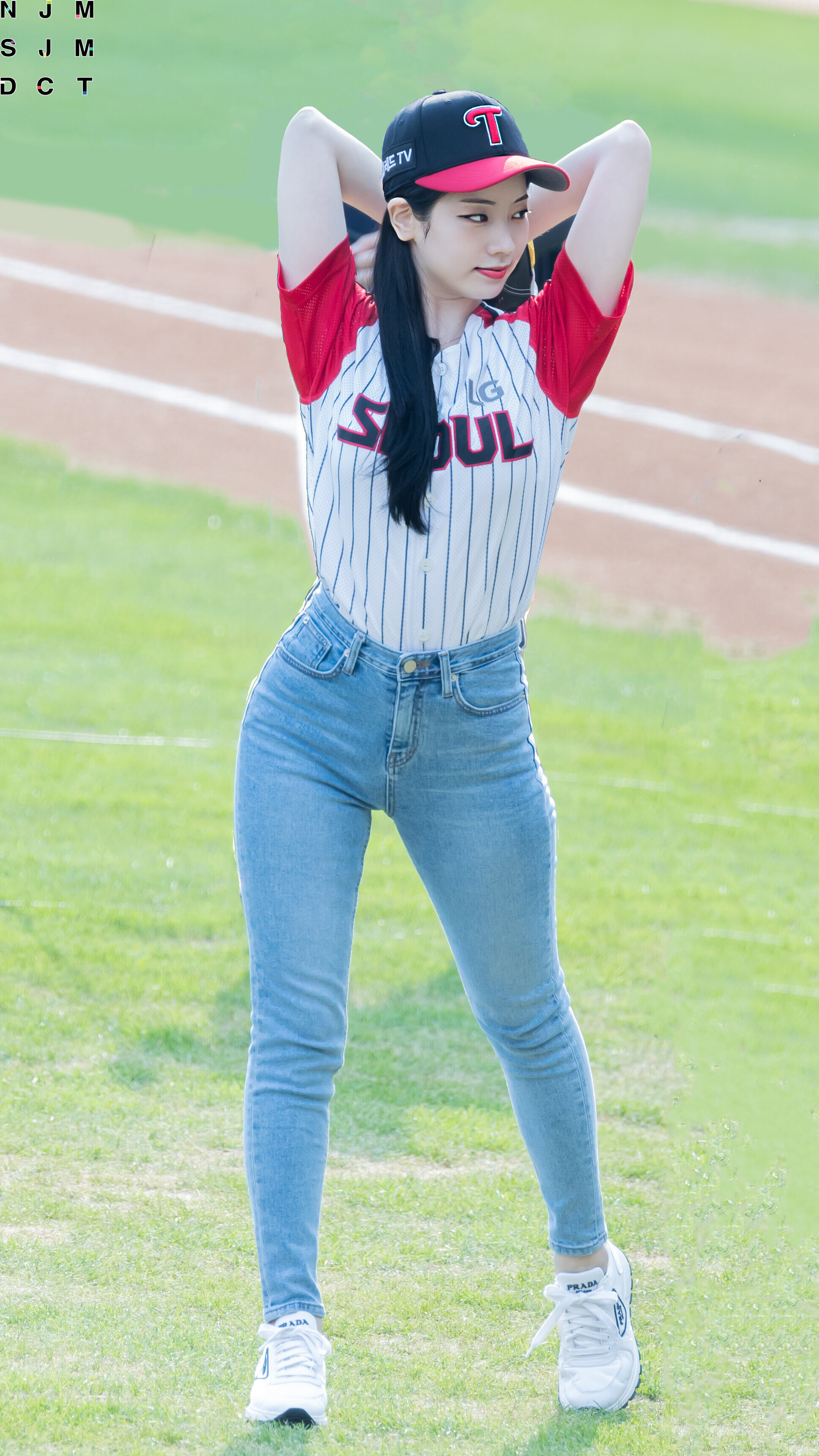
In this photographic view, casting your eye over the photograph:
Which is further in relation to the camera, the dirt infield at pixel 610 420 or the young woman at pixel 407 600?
the dirt infield at pixel 610 420

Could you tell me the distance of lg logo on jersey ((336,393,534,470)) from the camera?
2.26 meters

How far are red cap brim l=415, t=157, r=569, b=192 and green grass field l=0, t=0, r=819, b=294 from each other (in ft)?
11.4

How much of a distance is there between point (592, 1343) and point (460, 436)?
1.44 meters

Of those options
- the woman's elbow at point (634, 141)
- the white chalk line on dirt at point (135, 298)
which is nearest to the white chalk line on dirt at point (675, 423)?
the white chalk line on dirt at point (135, 298)

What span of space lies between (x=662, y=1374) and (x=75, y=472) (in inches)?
274

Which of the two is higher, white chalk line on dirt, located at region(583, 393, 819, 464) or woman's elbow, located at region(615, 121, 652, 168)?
woman's elbow, located at region(615, 121, 652, 168)

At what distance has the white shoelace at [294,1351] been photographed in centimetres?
223

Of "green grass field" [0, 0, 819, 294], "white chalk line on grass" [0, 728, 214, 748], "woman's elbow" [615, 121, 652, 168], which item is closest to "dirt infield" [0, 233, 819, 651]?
"green grass field" [0, 0, 819, 294]

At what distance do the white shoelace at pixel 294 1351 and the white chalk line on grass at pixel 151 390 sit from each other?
281 inches

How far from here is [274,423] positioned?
9172 mm

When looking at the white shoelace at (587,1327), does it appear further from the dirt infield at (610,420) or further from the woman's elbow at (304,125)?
the dirt infield at (610,420)

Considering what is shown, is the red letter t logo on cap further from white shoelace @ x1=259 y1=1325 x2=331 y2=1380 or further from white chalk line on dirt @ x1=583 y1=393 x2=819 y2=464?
white chalk line on dirt @ x1=583 y1=393 x2=819 y2=464

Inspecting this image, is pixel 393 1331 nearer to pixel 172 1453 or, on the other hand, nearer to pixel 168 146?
pixel 172 1453

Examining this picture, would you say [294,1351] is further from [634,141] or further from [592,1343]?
[634,141]
